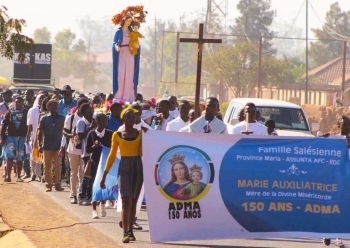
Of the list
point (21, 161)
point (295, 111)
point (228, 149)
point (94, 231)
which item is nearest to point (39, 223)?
point (94, 231)

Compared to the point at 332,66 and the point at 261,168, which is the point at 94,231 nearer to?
the point at 261,168

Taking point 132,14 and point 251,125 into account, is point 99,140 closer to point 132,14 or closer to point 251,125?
point 251,125

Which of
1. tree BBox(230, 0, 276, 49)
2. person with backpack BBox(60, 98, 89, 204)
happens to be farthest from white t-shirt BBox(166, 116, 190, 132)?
tree BBox(230, 0, 276, 49)

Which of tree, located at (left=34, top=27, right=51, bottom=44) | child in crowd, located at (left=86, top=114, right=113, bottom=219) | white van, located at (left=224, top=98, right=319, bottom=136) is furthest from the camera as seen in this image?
tree, located at (left=34, top=27, right=51, bottom=44)

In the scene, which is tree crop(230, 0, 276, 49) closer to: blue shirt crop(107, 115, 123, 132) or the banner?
blue shirt crop(107, 115, 123, 132)

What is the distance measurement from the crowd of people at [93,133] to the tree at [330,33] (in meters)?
80.7

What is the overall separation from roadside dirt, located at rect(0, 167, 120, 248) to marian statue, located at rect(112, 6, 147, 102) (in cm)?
252

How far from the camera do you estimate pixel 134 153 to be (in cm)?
987

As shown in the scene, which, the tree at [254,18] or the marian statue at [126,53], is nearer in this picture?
the marian statue at [126,53]

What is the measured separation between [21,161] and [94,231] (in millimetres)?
6386

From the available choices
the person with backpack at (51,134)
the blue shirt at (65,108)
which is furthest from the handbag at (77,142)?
the blue shirt at (65,108)

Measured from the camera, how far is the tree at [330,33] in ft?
314

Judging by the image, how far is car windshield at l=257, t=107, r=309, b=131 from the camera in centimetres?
1681

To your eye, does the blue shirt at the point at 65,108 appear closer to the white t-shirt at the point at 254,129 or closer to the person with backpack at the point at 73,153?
the person with backpack at the point at 73,153
